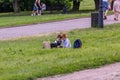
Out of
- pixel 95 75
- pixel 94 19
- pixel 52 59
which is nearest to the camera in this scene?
pixel 95 75

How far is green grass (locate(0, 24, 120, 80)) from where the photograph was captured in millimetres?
10648

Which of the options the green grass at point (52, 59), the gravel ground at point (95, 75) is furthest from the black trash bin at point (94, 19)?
the gravel ground at point (95, 75)

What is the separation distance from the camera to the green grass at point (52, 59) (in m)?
10.6

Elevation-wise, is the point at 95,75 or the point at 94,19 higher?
the point at 95,75

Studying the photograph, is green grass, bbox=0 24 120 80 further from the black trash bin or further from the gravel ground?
the black trash bin

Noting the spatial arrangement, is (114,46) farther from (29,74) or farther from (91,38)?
(29,74)

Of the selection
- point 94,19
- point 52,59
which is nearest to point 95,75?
point 52,59

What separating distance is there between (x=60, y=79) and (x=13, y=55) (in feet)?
12.6

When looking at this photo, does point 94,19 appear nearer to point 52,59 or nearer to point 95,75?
point 52,59

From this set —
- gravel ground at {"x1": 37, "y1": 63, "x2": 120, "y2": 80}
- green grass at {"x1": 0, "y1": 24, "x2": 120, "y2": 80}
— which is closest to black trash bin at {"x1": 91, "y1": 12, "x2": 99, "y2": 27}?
green grass at {"x1": 0, "y1": 24, "x2": 120, "y2": 80}

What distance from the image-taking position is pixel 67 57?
41.5ft

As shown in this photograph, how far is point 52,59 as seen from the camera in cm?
1239

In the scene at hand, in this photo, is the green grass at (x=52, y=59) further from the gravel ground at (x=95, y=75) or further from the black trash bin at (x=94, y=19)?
the black trash bin at (x=94, y=19)

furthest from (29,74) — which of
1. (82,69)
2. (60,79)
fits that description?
(82,69)
